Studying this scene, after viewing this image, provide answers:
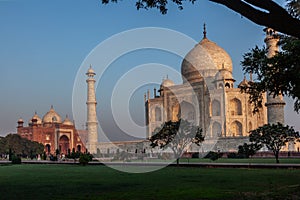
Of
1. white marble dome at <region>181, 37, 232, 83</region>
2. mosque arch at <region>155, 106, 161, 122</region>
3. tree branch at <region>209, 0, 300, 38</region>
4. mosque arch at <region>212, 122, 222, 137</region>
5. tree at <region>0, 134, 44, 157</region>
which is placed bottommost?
tree at <region>0, 134, 44, 157</region>

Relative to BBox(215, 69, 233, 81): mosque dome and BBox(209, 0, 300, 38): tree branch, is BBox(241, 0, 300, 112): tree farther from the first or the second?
BBox(215, 69, 233, 81): mosque dome

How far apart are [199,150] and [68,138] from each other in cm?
3165

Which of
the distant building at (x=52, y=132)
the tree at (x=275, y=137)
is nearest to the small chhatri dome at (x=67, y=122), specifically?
the distant building at (x=52, y=132)

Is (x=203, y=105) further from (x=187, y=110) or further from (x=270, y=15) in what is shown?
(x=270, y=15)

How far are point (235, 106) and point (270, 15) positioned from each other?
138ft

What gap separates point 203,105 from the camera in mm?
46688

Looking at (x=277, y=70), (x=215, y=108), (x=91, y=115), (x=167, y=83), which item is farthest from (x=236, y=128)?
(x=277, y=70)

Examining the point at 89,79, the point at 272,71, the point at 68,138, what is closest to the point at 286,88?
the point at 272,71

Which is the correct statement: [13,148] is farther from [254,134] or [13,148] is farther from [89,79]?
[254,134]

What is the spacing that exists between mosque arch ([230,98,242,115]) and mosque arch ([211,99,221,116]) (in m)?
1.58

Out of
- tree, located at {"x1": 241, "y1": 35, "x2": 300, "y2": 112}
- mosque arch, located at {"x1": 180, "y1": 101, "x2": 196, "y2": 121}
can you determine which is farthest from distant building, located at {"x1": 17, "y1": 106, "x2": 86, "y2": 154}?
tree, located at {"x1": 241, "y1": 35, "x2": 300, "y2": 112}

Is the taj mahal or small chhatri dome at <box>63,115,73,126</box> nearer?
the taj mahal

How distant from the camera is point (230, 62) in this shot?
52.4m

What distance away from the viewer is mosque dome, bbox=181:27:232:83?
166ft
